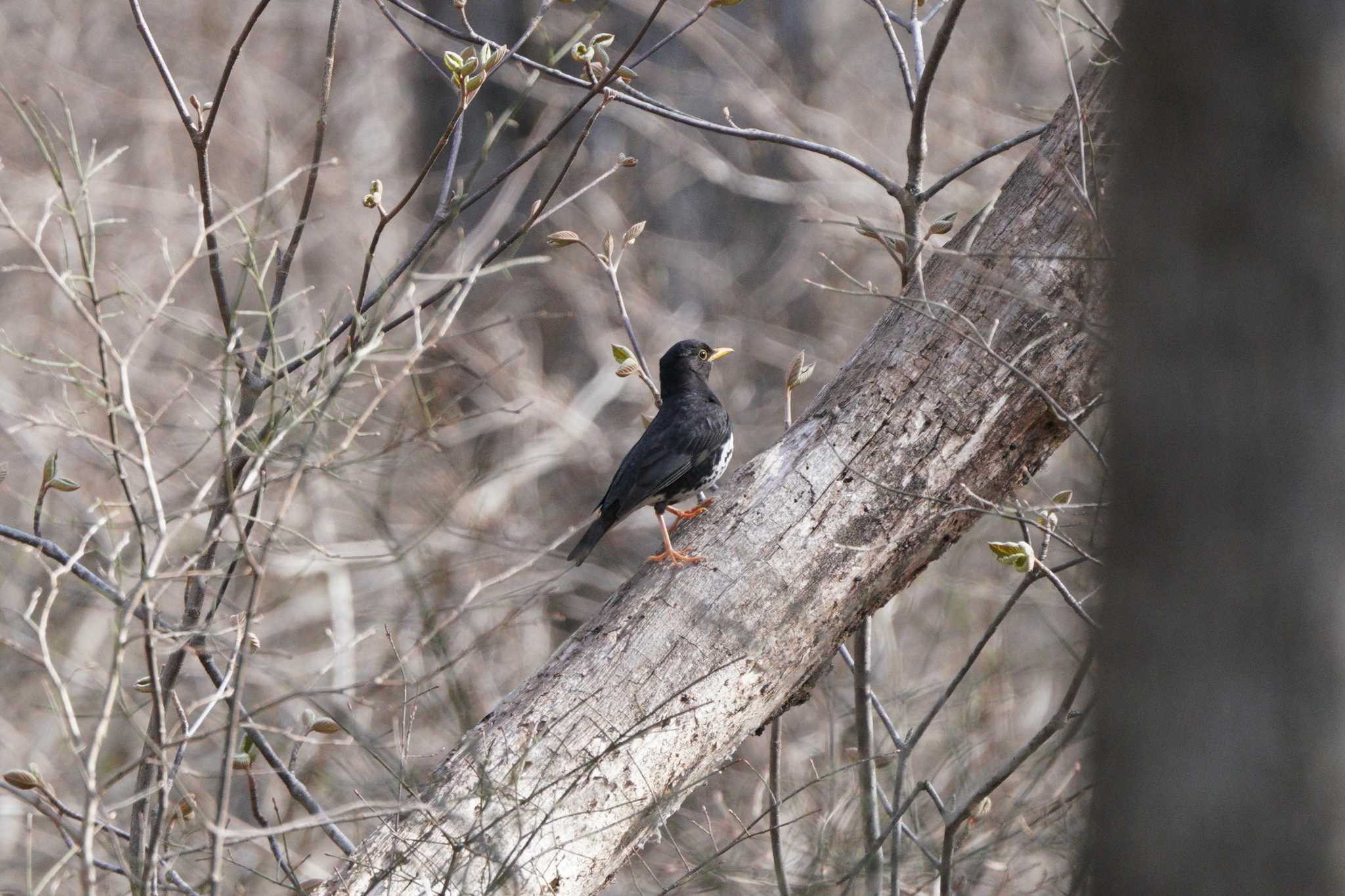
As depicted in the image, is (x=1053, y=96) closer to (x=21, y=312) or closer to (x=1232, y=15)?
(x=21, y=312)

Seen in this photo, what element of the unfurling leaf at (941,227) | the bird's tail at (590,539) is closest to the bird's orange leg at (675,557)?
the bird's tail at (590,539)

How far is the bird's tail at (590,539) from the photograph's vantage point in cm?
411

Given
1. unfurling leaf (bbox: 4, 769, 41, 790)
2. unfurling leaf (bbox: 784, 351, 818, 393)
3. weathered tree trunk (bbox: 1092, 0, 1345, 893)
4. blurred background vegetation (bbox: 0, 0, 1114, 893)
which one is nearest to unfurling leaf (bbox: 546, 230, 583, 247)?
unfurling leaf (bbox: 784, 351, 818, 393)

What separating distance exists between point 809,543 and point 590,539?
1.20 metres

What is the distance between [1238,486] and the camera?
111 cm

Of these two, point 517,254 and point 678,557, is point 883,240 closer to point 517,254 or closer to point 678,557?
point 678,557

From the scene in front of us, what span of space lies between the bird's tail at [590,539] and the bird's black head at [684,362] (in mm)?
963

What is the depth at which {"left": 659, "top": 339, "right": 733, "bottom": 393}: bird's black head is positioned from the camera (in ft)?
16.8

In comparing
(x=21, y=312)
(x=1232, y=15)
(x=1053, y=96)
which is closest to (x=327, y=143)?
(x=21, y=312)

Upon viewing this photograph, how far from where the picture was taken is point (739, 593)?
3.25m

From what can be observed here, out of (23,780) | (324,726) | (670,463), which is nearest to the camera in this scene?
(23,780)

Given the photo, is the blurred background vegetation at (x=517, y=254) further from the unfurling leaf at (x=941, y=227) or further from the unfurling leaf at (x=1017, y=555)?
the unfurling leaf at (x=1017, y=555)

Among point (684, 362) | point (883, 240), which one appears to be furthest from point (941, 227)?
point (684, 362)

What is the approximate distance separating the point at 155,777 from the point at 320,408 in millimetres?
922
